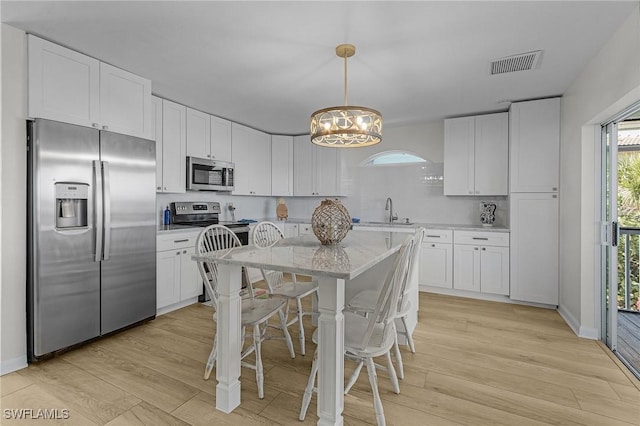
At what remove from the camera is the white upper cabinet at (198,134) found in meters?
3.96

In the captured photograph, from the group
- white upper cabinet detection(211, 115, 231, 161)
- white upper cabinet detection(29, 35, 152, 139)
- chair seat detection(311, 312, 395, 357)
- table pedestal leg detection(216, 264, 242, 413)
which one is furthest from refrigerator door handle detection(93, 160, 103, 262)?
chair seat detection(311, 312, 395, 357)

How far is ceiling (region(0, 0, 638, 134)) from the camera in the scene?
2.01 metres

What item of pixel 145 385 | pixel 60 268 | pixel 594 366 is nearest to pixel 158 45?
pixel 60 268

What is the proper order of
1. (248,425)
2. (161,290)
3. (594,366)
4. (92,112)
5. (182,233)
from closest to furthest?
(248,425), (594,366), (92,112), (161,290), (182,233)

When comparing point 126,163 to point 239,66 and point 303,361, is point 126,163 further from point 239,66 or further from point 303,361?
point 303,361

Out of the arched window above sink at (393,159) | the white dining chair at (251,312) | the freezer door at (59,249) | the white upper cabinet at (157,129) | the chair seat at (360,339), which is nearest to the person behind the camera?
the chair seat at (360,339)

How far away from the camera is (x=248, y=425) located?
5.58 feet

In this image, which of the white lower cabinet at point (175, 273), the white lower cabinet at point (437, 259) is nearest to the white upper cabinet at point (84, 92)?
the white lower cabinet at point (175, 273)

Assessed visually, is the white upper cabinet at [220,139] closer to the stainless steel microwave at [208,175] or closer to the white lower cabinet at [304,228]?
the stainless steel microwave at [208,175]

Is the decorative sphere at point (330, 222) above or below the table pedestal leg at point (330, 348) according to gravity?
above

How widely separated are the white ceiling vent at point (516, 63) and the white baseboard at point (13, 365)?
4.34 m

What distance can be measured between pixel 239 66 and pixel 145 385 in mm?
2555

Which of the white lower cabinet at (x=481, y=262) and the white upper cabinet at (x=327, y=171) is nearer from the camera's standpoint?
the white lower cabinet at (x=481, y=262)

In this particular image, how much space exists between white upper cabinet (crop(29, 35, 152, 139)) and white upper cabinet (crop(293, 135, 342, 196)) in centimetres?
268
